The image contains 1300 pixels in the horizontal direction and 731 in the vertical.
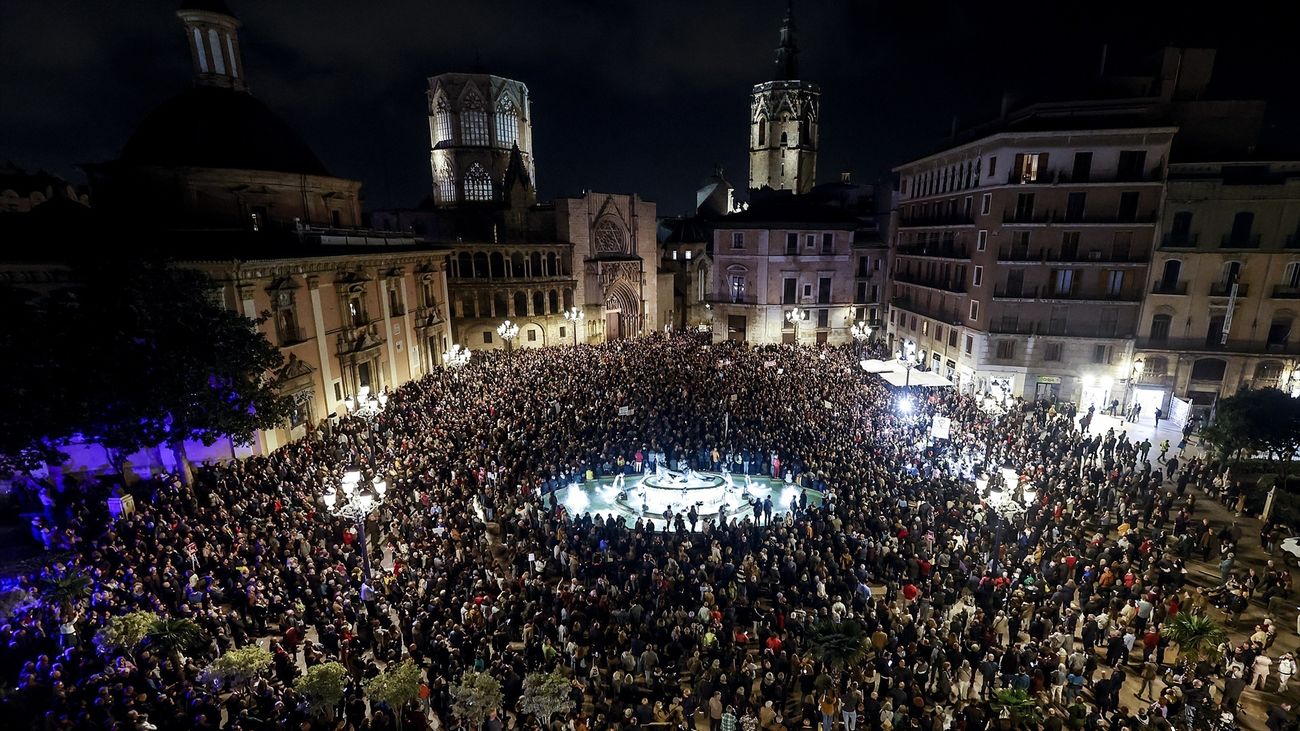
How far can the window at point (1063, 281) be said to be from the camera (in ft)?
94.0

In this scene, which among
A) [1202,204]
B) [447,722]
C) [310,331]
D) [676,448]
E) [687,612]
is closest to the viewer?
[447,722]

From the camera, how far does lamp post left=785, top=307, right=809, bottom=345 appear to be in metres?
39.7

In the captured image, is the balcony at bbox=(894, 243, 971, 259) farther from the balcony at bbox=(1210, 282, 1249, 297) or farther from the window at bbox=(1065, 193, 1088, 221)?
the balcony at bbox=(1210, 282, 1249, 297)

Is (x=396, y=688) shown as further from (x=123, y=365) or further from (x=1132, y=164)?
(x=1132, y=164)

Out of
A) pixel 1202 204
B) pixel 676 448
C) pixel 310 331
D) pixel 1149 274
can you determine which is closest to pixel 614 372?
pixel 676 448

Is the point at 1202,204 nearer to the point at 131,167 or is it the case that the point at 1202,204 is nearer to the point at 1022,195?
the point at 1022,195

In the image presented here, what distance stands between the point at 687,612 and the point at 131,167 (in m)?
30.3

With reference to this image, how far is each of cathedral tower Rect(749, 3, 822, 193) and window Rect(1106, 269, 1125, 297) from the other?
35069 millimetres

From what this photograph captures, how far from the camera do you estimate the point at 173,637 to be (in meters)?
10.7

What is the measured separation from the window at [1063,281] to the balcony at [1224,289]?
529cm

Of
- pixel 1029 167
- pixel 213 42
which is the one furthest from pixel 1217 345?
pixel 213 42

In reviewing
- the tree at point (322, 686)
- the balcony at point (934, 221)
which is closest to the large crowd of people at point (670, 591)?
the tree at point (322, 686)

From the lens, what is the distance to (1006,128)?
29.8m

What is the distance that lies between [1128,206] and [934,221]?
30.9ft
